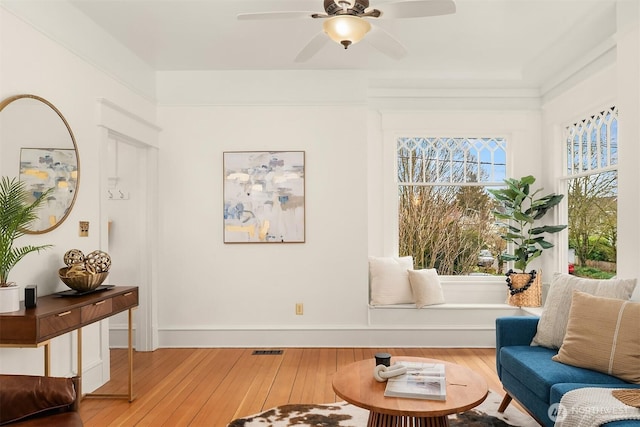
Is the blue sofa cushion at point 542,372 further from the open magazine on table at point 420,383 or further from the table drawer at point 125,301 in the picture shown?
the table drawer at point 125,301

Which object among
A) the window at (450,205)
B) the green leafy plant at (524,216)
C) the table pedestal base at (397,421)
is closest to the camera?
the table pedestal base at (397,421)

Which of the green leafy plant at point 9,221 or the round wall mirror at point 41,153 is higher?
the round wall mirror at point 41,153

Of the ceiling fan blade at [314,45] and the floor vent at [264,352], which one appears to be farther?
the floor vent at [264,352]

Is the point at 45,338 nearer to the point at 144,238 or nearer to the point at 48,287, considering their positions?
the point at 48,287

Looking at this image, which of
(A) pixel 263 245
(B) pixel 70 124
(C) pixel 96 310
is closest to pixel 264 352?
(A) pixel 263 245

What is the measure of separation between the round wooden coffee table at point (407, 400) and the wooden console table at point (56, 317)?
1.25 m

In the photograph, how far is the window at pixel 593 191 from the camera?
154 inches

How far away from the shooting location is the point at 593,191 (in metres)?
4.22

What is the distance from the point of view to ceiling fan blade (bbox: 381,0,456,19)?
7.70ft

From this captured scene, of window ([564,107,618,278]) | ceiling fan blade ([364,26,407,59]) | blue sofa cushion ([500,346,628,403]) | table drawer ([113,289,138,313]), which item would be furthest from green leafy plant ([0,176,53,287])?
window ([564,107,618,278])

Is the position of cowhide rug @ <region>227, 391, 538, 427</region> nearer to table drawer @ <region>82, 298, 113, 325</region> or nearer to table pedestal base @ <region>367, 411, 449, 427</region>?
table pedestal base @ <region>367, 411, 449, 427</region>

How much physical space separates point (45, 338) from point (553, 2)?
12.6 ft

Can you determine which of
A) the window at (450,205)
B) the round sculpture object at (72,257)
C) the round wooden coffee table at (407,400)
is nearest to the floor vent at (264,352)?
the window at (450,205)

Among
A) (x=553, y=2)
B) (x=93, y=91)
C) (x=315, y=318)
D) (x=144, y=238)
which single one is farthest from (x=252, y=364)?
(x=553, y=2)
